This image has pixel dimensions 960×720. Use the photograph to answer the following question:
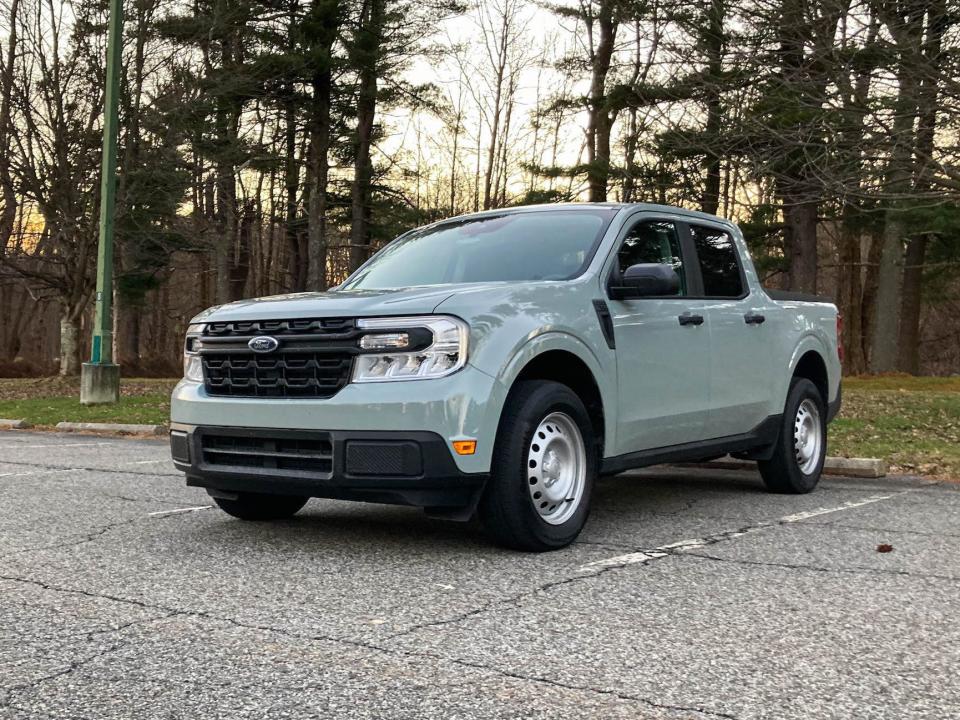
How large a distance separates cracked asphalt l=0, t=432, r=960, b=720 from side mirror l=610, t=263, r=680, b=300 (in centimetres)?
143

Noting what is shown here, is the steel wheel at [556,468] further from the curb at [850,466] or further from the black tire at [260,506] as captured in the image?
the curb at [850,466]

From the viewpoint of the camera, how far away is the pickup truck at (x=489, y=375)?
5074mm

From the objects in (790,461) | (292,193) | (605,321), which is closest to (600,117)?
(292,193)

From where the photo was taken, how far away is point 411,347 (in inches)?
200

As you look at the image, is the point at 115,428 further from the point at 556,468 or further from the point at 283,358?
the point at 556,468

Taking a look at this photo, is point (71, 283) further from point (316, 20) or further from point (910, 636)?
point (910, 636)

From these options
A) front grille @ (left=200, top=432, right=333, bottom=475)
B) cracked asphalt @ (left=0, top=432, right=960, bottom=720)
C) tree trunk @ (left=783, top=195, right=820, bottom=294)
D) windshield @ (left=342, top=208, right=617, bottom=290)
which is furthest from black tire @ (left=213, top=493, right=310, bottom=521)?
tree trunk @ (left=783, top=195, right=820, bottom=294)

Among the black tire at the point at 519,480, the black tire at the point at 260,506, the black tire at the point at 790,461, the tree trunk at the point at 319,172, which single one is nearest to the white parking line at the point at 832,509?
the black tire at the point at 790,461

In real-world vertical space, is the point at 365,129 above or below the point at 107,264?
above

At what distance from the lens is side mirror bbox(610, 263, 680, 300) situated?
19.5ft

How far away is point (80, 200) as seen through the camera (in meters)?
23.2

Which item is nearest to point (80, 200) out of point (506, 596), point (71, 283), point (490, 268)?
point (71, 283)

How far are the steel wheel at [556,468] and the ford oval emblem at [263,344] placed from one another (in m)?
1.42

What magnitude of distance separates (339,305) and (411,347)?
1.66 feet
